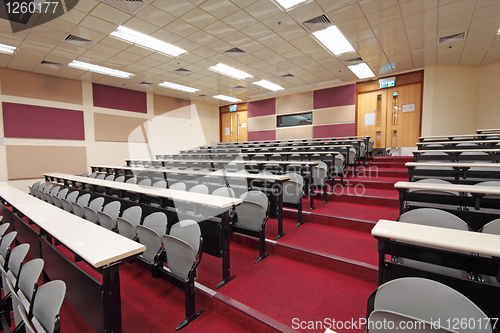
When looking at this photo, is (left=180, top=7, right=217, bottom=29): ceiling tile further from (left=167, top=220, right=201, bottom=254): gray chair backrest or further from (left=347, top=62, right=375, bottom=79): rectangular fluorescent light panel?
(left=347, top=62, right=375, bottom=79): rectangular fluorescent light panel

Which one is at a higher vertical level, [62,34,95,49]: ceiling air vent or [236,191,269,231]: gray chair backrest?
[62,34,95,49]: ceiling air vent

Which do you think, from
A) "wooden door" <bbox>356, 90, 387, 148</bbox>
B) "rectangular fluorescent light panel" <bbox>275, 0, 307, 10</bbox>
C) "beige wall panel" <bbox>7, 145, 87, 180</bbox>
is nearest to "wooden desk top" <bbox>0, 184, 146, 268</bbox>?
"rectangular fluorescent light panel" <bbox>275, 0, 307, 10</bbox>

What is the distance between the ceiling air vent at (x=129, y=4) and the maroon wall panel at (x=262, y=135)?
327 inches

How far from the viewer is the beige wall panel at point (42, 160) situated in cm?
720

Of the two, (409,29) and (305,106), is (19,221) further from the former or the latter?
(305,106)

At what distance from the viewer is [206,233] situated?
249 cm

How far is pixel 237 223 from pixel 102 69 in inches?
299

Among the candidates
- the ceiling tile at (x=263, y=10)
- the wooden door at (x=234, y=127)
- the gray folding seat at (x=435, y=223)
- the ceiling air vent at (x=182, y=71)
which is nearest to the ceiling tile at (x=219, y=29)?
the ceiling tile at (x=263, y=10)

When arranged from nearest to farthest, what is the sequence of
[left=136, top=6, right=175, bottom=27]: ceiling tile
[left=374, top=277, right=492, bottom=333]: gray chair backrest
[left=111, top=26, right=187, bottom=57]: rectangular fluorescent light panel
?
[left=374, top=277, right=492, bottom=333]: gray chair backrest
[left=136, top=6, right=175, bottom=27]: ceiling tile
[left=111, top=26, right=187, bottom=57]: rectangular fluorescent light panel

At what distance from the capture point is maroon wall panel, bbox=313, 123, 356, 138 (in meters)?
9.64

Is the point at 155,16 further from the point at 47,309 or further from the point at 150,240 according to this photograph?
the point at 47,309

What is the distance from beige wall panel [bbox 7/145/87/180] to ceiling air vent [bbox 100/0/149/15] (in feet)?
19.9

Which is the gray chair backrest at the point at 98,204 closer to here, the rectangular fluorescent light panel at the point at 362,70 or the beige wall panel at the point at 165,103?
the beige wall panel at the point at 165,103

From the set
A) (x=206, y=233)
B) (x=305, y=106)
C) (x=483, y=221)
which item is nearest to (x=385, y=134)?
(x=305, y=106)
